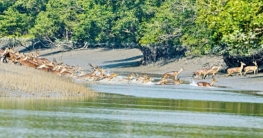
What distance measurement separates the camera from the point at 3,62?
42.8 meters

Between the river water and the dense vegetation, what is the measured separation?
281 cm

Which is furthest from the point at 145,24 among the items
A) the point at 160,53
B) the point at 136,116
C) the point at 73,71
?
the point at 136,116

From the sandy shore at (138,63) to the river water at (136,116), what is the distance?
8.54m

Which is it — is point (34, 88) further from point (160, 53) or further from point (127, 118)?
point (160, 53)

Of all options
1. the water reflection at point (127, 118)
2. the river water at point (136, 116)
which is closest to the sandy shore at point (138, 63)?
the river water at point (136, 116)

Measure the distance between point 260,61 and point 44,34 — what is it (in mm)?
28173

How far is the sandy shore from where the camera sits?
4658 centimetres

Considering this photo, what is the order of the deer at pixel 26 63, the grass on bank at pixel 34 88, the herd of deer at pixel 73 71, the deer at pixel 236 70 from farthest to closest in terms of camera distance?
1. the deer at pixel 236 70
2. the herd of deer at pixel 73 71
3. the deer at pixel 26 63
4. the grass on bank at pixel 34 88

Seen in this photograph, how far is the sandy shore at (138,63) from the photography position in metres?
46.6

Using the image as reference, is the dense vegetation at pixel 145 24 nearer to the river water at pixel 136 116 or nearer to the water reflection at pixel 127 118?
the river water at pixel 136 116

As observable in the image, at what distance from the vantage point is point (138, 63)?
66500mm

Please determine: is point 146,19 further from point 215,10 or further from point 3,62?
point 215,10

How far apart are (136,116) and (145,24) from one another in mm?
34647

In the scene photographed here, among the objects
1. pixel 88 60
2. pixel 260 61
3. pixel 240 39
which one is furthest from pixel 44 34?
pixel 240 39
